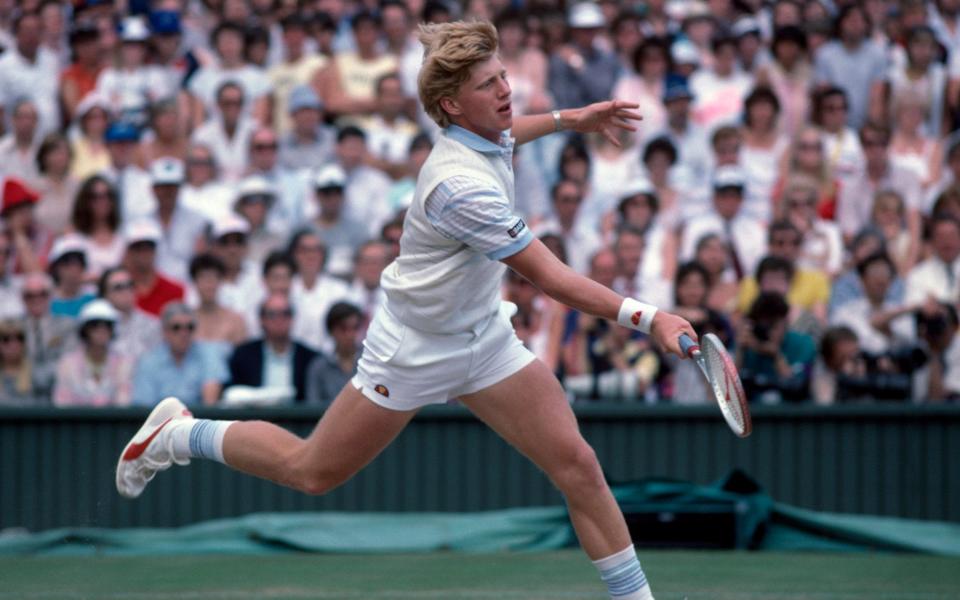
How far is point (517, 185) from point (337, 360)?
2323mm

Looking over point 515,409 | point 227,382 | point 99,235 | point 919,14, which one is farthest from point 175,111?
point 515,409

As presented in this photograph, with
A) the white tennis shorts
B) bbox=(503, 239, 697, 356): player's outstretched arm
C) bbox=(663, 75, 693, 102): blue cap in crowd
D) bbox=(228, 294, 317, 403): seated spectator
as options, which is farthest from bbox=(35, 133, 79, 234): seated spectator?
bbox=(503, 239, 697, 356): player's outstretched arm

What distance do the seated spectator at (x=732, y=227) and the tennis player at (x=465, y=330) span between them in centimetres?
499

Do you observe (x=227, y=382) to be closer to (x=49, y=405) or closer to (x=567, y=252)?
(x=49, y=405)

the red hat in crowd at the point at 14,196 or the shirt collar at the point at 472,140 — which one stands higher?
the red hat in crowd at the point at 14,196

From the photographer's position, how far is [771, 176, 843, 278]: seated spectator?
9.73 meters

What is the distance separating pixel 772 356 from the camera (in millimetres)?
8742

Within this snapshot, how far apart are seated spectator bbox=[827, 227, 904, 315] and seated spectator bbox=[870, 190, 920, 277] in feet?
1.00

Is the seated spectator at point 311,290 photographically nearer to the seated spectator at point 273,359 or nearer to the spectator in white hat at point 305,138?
the seated spectator at point 273,359

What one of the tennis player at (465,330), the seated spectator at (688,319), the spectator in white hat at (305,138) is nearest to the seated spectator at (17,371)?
the spectator in white hat at (305,138)

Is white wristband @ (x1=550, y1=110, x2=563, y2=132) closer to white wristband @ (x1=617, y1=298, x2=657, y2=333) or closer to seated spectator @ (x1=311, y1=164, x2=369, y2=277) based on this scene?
white wristband @ (x1=617, y1=298, x2=657, y2=333)

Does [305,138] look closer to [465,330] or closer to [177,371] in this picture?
[177,371]

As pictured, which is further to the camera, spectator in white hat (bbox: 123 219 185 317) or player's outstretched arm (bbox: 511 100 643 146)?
spectator in white hat (bbox: 123 219 185 317)

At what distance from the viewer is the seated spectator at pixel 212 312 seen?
30.9ft
